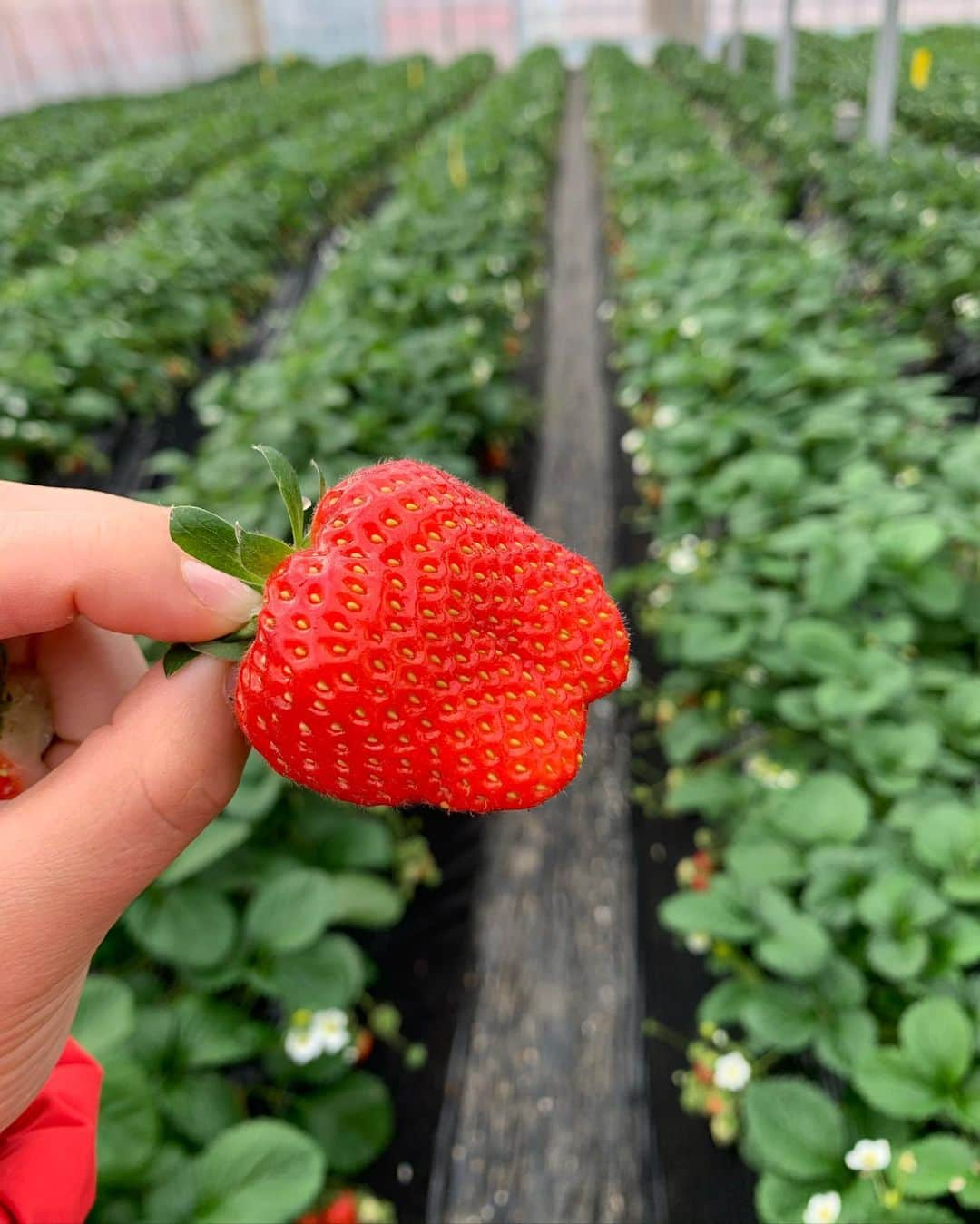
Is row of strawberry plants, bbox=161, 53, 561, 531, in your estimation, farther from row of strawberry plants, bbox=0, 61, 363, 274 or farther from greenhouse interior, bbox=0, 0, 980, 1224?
row of strawberry plants, bbox=0, 61, 363, 274

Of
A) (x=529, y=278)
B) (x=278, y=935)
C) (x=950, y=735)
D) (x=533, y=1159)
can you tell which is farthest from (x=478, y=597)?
(x=529, y=278)

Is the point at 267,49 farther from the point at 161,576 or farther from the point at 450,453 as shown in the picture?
the point at 161,576

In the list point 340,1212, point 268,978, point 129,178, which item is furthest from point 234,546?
point 129,178

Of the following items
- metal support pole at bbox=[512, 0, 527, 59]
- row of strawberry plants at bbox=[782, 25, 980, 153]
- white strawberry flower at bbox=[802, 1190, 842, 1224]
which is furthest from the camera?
metal support pole at bbox=[512, 0, 527, 59]

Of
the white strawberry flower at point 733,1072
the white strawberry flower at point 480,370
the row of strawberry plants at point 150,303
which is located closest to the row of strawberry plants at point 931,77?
the row of strawberry plants at point 150,303

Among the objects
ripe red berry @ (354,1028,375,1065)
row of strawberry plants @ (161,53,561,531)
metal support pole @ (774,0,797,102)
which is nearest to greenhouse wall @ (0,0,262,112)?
metal support pole @ (774,0,797,102)
